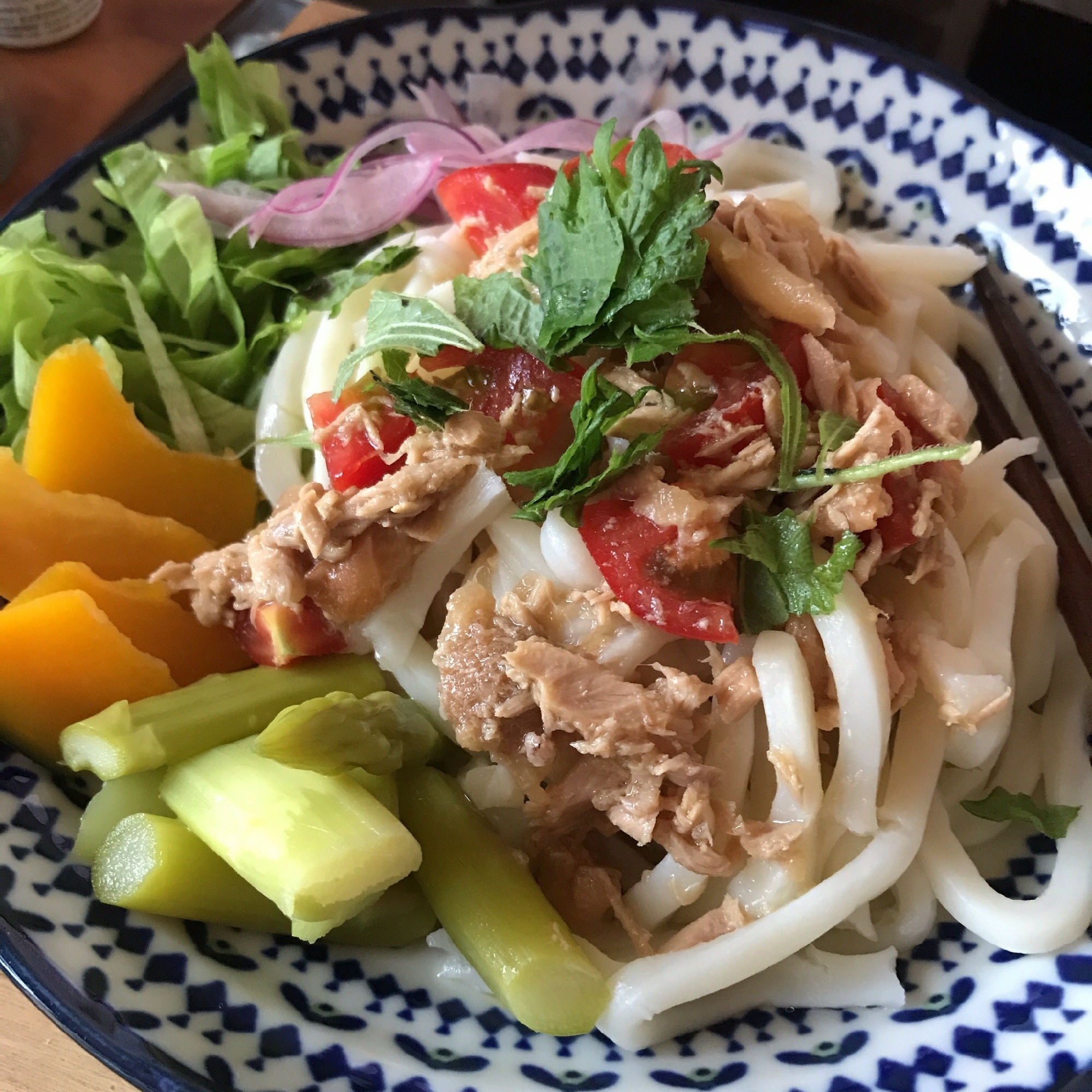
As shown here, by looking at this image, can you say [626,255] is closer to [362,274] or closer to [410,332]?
[410,332]

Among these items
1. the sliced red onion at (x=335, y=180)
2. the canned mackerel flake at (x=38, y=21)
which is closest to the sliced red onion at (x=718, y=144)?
the sliced red onion at (x=335, y=180)

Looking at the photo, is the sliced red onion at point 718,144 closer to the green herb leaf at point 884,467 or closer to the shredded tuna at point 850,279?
the shredded tuna at point 850,279

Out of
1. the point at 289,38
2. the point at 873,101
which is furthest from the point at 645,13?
the point at 289,38

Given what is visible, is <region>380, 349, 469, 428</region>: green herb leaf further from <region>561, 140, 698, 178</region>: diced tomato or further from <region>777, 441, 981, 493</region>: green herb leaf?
<region>777, 441, 981, 493</region>: green herb leaf

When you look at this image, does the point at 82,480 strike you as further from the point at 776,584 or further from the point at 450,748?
the point at 776,584

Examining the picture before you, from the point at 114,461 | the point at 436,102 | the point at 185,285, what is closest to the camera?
the point at 114,461

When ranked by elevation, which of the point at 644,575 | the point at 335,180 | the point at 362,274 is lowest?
the point at 644,575

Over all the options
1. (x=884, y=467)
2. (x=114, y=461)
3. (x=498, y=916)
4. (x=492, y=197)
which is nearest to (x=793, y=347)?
(x=884, y=467)
